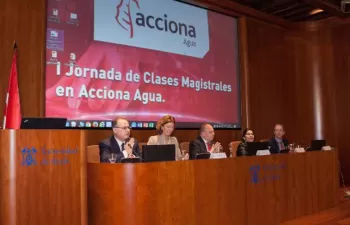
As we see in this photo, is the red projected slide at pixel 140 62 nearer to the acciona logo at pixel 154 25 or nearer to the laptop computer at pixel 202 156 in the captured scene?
the acciona logo at pixel 154 25

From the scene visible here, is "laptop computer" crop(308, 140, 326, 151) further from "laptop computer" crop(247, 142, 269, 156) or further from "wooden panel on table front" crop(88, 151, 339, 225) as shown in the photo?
"laptop computer" crop(247, 142, 269, 156)

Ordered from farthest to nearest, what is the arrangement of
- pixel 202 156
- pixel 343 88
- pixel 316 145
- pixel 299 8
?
pixel 343 88
pixel 299 8
pixel 316 145
pixel 202 156

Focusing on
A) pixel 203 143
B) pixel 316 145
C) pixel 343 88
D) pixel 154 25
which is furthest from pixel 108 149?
pixel 343 88

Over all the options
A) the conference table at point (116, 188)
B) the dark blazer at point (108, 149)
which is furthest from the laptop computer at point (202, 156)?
the dark blazer at point (108, 149)

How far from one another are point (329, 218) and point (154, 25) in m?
3.15

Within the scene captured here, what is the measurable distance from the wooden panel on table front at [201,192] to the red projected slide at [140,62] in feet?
4.94

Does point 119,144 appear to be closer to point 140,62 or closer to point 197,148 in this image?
point 197,148

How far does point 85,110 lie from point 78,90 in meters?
0.24

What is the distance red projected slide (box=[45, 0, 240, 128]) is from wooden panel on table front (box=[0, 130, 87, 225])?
4.70ft

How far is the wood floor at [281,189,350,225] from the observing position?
373cm

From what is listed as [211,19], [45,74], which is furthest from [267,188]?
[211,19]

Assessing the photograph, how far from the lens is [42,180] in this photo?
8.43 feet

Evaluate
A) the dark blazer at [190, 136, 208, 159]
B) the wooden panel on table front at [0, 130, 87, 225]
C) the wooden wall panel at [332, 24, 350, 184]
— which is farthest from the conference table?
the wooden wall panel at [332, 24, 350, 184]

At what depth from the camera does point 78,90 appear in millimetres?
4199
